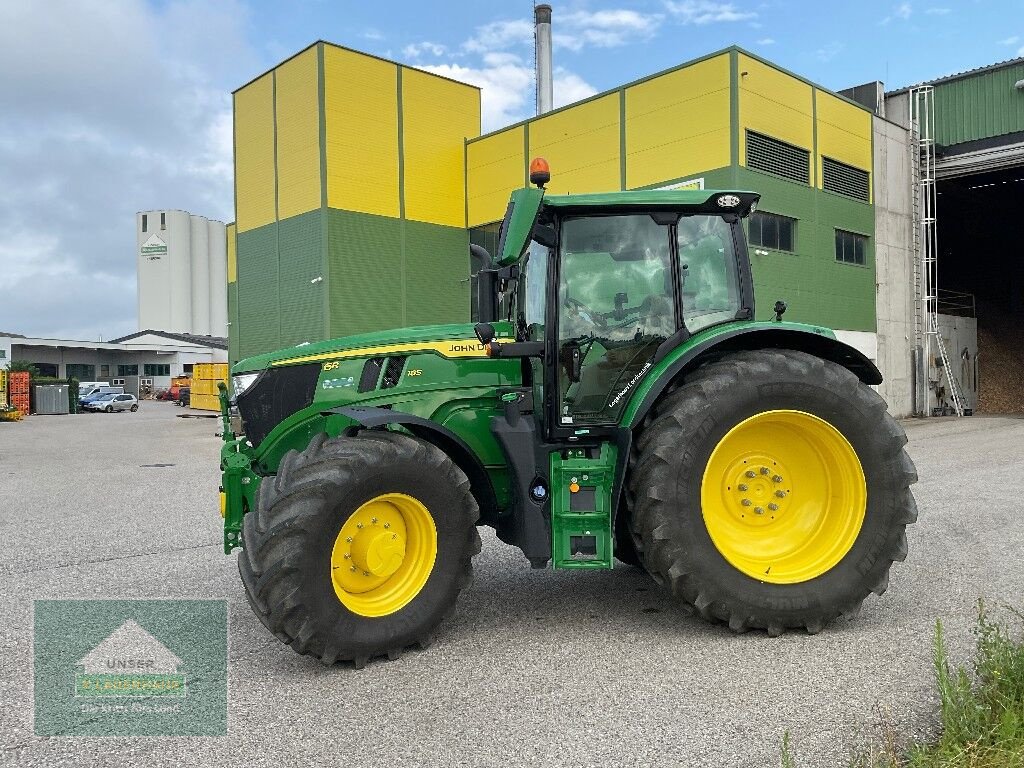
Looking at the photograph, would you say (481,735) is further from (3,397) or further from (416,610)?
(3,397)

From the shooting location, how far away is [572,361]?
4574 mm

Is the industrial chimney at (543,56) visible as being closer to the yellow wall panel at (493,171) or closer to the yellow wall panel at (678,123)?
the yellow wall panel at (493,171)

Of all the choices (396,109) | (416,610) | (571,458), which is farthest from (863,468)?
(396,109)

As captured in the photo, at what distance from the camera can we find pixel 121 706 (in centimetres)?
368

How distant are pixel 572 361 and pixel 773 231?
17.4 m

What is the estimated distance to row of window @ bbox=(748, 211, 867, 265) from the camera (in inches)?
783

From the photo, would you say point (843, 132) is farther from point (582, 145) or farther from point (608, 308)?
point (608, 308)

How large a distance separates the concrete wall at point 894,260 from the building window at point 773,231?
4.23 m

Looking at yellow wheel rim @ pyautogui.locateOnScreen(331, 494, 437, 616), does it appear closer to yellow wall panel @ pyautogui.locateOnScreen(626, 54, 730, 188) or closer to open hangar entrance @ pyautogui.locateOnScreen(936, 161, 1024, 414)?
yellow wall panel @ pyautogui.locateOnScreen(626, 54, 730, 188)

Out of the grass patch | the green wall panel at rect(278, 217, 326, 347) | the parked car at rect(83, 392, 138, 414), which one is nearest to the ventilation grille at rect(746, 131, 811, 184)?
the green wall panel at rect(278, 217, 326, 347)

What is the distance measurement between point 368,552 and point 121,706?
1.28 metres

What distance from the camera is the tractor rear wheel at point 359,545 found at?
3.83 m

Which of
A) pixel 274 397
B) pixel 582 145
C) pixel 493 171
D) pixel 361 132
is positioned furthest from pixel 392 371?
pixel 493 171

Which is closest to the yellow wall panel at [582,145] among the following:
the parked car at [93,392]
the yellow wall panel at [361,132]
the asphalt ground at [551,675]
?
the yellow wall panel at [361,132]
